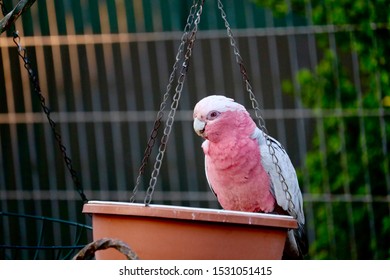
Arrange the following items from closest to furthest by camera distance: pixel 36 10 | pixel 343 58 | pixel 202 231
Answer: pixel 202 231 < pixel 343 58 < pixel 36 10

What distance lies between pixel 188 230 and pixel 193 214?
33mm

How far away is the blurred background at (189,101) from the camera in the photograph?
3.43 meters

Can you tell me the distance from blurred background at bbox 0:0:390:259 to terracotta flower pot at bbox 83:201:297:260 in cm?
191

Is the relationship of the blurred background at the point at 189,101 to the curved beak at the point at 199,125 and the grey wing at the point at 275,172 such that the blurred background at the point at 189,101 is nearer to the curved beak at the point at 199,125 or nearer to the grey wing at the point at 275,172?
the grey wing at the point at 275,172

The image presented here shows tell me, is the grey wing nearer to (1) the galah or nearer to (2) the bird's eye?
(1) the galah

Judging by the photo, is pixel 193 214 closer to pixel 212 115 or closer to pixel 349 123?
pixel 212 115

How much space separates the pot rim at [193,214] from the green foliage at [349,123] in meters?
1.90

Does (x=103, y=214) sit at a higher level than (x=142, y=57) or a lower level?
lower

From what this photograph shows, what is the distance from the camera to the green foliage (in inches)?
133

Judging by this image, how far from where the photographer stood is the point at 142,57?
3.75 m

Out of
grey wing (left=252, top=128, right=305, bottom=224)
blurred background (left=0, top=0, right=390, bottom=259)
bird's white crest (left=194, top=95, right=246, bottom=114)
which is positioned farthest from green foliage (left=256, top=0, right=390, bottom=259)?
bird's white crest (left=194, top=95, right=246, bottom=114)
